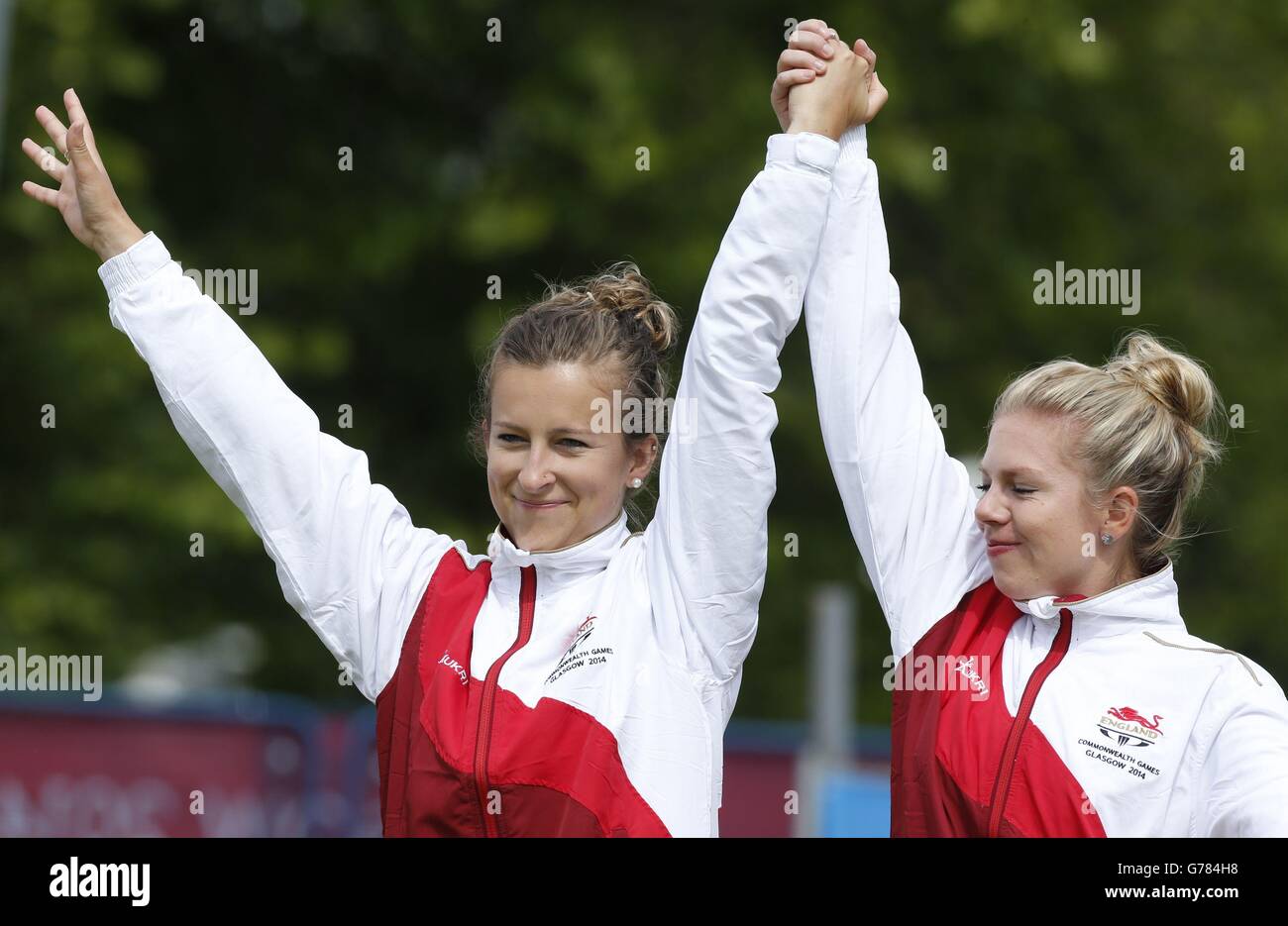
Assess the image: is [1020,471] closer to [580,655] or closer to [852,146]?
[852,146]

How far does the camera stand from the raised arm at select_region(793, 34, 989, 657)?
309 centimetres

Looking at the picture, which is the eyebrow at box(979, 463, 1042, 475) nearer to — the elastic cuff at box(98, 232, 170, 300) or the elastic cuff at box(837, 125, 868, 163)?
the elastic cuff at box(837, 125, 868, 163)

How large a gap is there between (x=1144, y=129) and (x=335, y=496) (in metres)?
7.85

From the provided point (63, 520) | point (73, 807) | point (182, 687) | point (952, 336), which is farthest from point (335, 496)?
point (182, 687)

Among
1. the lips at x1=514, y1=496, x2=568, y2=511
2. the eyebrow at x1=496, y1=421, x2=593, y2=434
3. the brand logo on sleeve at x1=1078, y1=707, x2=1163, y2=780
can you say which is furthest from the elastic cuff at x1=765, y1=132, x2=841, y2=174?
the brand logo on sleeve at x1=1078, y1=707, x2=1163, y2=780

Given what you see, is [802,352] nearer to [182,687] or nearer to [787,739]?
[787,739]

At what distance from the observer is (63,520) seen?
8516 millimetres

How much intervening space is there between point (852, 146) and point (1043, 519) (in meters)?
0.76

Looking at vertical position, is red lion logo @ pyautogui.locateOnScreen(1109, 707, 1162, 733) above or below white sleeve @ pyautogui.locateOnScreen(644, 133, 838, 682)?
below

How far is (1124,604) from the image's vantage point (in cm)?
300

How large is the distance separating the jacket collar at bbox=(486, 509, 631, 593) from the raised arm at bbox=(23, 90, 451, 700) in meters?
0.15

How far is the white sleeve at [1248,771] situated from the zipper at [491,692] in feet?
3.82

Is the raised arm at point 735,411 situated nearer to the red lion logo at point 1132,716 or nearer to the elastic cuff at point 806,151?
the elastic cuff at point 806,151

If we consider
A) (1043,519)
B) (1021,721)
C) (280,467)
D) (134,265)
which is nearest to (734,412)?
(1043,519)
